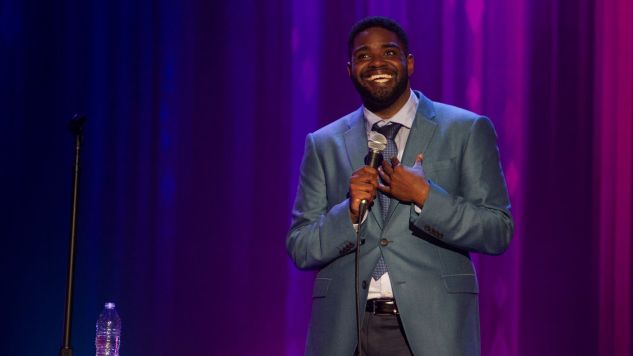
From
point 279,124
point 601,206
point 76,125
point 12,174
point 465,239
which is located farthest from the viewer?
point 12,174

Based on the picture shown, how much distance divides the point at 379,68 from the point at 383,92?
0.24ft

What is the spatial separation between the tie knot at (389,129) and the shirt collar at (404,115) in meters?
0.01

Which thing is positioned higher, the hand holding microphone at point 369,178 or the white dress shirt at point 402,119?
the white dress shirt at point 402,119

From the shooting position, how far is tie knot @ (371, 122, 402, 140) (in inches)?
101

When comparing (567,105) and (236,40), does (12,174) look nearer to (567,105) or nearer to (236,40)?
(236,40)

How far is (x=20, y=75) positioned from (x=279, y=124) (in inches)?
63.2

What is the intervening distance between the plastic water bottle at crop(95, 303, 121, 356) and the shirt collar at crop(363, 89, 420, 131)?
2.70 metres

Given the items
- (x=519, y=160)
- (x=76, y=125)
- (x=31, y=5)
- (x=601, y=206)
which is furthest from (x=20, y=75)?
(x=601, y=206)

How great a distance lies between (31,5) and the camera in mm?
5125

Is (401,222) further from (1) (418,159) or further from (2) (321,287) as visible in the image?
(2) (321,287)

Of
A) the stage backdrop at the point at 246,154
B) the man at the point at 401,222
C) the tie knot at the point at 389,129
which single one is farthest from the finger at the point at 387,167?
the stage backdrop at the point at 246,154

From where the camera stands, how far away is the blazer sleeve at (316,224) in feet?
7.80

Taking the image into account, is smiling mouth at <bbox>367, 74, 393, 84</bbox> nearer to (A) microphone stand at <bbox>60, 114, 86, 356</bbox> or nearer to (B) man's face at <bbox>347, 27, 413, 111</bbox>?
(B) man's face at <bbox>347, 27, 413, 111</bbox>

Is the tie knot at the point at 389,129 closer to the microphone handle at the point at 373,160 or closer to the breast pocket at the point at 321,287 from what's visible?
the microphone handle at the point at 373,160
